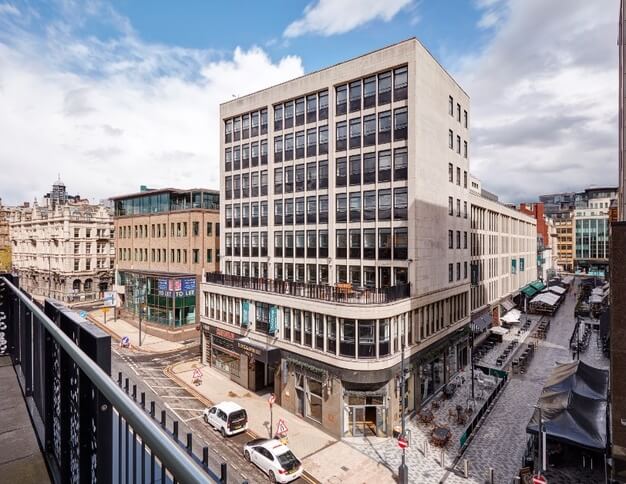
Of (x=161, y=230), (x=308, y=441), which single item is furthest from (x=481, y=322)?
(x=161, y=230)

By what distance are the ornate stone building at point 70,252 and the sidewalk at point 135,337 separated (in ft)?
58.3

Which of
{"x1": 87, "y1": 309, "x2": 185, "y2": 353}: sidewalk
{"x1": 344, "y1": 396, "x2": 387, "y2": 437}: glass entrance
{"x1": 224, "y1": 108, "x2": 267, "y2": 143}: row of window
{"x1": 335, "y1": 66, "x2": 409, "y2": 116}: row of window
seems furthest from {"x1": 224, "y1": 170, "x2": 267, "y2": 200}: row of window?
{"x1": 344, "y1": 396, "x2": 387, "y2": 437}: glass entrance

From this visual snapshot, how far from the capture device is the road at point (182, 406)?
63.9ft

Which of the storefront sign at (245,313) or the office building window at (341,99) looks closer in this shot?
the office building window at (341,99)

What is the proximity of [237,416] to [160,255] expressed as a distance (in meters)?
33.1

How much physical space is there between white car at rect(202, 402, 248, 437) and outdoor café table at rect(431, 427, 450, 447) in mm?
11201

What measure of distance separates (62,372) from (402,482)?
1811 cm

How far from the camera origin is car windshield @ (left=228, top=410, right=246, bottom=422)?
22734mm

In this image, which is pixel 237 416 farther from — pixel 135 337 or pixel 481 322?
pixel 481 322

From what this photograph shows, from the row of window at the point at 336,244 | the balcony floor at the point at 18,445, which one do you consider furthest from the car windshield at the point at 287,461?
the balcony floor at the point at 18,445

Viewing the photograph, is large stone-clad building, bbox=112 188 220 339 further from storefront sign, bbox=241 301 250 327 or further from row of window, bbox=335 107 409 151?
row of window, bbox=335 107 409 151

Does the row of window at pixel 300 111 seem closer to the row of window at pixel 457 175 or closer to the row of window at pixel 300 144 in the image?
the row of window at pixel 300 144

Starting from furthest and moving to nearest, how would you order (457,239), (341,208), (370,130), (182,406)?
(457,239) → (341,208) → (370,130) → (182,406)

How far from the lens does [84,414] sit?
3545 millimetres
